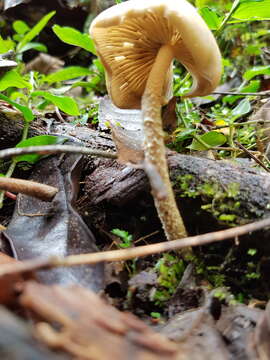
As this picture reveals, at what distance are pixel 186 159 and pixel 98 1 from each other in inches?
86.6

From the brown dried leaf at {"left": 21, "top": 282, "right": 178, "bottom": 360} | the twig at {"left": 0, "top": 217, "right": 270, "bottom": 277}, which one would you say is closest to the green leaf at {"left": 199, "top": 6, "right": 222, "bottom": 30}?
the twig at {"left": 0, "top": 217, "right": 270, "bottom": 277}

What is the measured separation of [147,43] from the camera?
1.27m

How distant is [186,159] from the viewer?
1280 millimetres

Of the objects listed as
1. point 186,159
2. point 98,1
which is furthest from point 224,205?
point 98,1

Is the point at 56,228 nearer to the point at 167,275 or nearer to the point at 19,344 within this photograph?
the point at 167,275

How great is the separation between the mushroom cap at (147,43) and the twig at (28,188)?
448 mm

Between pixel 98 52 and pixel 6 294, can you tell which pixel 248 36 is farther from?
pixel 6 294

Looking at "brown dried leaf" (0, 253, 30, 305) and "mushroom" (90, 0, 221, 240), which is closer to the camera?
"brown dried leaf" (0, 253, 30, 305)

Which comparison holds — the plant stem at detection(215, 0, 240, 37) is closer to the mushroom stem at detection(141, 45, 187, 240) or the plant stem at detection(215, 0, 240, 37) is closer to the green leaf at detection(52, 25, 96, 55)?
the mushroom stem at detection(141, 45, 187, 240)

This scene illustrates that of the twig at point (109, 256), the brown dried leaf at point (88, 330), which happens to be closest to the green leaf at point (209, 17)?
the twig at point (109, 256)

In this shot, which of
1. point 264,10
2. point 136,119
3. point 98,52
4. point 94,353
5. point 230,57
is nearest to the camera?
point 94,353

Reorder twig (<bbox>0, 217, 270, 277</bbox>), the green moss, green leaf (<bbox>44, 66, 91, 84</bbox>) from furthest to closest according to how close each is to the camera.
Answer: green leaf (<bbox>44, 66, 91, 84</bbox>) → the green moss → twig (<bbox>0, 217, 270, 277</bbox>)

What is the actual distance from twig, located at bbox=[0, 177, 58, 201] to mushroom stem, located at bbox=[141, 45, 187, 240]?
14.5 inches

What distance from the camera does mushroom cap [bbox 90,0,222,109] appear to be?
96 cm
